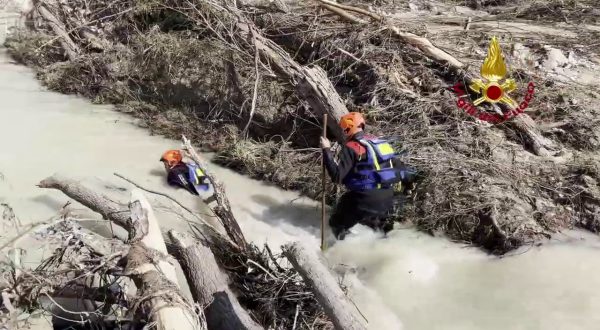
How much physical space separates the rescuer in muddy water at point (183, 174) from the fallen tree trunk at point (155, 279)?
202 cm

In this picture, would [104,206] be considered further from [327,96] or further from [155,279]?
[327,96]

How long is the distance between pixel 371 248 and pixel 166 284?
2.33 meters

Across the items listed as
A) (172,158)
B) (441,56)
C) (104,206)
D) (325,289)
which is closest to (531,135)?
(441,56)

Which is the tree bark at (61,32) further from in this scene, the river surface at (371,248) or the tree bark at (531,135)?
the tree bark at (531,135)

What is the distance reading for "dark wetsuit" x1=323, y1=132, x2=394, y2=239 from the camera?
15.4ft

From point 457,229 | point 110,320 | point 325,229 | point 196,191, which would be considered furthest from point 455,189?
point 110,320

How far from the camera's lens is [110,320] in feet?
11.7

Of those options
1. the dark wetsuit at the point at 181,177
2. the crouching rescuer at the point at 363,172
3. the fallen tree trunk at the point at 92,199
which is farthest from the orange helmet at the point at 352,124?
the fallen tree trunk at the point at 92,199

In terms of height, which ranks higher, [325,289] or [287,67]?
[287,67]

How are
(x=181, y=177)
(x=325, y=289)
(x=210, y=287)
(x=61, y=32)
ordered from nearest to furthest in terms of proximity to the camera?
(x=325, y=289) < (x=210, y=287) < (x=181, y=177) < (x=61, y=32)

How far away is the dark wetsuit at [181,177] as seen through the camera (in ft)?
18.5

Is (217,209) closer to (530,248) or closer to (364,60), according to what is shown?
(530,248)

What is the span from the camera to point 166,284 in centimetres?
311

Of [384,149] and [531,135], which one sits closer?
[384,149]
